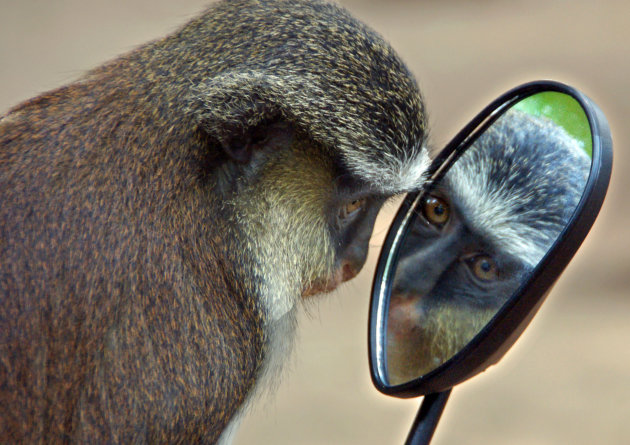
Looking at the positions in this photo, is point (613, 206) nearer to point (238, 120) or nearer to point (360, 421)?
A: point (360, 421)

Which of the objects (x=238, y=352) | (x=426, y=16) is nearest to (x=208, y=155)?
(x=238, y=352)

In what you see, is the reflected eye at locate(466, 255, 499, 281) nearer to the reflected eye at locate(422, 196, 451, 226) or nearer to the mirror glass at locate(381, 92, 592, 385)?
the mirror glass at locate(381, 92, 592, 385)

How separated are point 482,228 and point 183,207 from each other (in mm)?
764

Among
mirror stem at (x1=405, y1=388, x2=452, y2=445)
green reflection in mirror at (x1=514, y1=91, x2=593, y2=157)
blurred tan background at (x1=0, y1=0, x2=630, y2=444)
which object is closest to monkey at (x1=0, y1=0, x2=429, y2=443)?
green reflection in mirror at (x1=514, y1=91, x2=593, y2=157)

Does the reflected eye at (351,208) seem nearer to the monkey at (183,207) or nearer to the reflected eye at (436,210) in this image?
the monkey at (183,207)

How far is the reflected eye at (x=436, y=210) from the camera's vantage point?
2.26 m

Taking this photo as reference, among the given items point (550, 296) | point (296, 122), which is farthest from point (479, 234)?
point (550, 296)

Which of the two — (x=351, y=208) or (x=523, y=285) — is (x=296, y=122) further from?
(x=523, y=285)

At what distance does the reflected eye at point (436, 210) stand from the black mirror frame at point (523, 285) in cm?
6

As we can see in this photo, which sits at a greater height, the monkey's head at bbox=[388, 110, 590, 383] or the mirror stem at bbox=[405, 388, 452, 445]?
the monkey's head at bbox=[388, 110, 590, 383]

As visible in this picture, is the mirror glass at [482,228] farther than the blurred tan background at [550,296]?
No

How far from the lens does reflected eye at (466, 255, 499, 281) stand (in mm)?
2074

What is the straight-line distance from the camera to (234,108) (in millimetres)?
2158

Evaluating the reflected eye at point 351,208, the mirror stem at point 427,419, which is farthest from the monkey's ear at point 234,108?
the mirror stem at point 427,419
